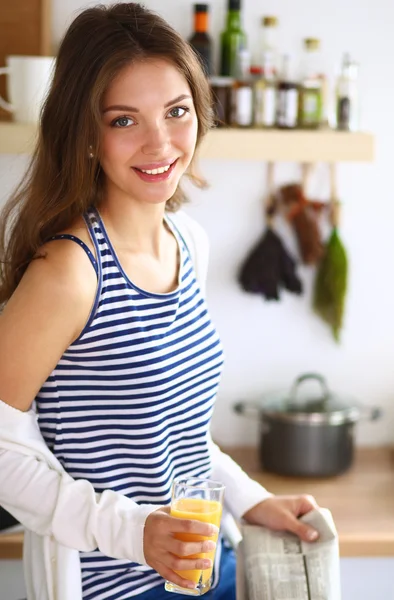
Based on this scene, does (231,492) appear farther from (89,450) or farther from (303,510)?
(89,450)

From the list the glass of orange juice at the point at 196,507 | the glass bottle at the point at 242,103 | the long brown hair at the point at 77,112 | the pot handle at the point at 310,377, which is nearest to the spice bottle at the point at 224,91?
the glass bottle at the point at 242,103

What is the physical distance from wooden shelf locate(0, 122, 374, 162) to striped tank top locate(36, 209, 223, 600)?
0.73 metres

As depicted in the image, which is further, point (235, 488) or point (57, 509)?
point (235, 488)

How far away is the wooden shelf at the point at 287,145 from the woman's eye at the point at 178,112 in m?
0.71

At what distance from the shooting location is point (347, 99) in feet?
6.66

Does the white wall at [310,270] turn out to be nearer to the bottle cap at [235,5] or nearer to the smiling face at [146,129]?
the bottle cap at [235,5]

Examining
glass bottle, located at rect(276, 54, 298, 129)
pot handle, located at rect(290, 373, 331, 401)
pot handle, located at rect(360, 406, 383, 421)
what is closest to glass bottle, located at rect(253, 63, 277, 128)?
glass bottle, located at rect(276, 54, 298, 129)

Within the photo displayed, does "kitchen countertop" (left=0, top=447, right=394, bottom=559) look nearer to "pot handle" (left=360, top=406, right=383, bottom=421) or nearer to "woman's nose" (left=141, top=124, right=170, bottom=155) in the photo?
"pot handle" (left=360, top=406, right=383, bottom=421)

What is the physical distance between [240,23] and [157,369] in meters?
1.16

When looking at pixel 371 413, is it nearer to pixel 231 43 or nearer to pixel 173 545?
pixel 231 43

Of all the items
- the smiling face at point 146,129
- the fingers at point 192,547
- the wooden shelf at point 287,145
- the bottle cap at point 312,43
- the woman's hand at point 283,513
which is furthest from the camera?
the bottle cap at point 312,43

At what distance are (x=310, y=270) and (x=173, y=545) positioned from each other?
1296mm

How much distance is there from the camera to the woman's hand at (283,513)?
4.17 feet

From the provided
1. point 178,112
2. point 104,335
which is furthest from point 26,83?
point 104,335
